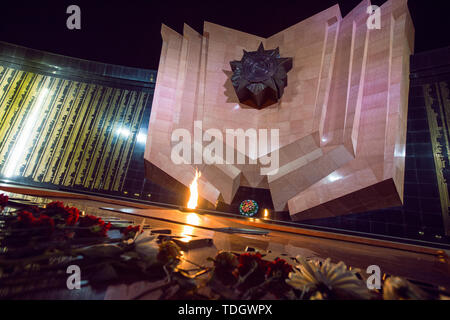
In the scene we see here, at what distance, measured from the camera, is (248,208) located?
8.04 metres

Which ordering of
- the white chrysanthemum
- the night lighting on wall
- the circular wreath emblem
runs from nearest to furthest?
the white chrysanthemum → the circular wreath emblem → the night lighting on wall

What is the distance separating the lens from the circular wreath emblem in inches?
312

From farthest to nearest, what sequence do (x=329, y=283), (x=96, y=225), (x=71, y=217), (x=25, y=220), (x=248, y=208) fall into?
1. (x=248, y=208)
2. (x=71, y=217)
3. (x=96, y=225)
4. (x=25, y=220)
5. (x=329, y=283)

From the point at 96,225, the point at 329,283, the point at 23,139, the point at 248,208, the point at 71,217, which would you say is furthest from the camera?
the point at 23,139

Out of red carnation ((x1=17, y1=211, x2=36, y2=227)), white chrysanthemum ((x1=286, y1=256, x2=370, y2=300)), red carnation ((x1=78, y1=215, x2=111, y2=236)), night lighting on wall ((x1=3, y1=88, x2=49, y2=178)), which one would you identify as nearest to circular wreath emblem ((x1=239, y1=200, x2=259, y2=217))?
red carnation ((x1=78, y1=215, x2=111, y2=236))

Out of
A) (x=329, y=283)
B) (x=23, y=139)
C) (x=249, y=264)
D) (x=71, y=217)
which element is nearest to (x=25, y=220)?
(x=71, y=217)

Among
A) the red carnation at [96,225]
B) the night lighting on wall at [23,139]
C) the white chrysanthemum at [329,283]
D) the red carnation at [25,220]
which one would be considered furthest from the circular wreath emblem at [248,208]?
the night lighting on wall at [23,139]

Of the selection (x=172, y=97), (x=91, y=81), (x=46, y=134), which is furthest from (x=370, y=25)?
(x=46, y=134)

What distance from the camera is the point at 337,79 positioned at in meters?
7.34

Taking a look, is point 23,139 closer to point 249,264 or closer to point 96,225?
point 96,225

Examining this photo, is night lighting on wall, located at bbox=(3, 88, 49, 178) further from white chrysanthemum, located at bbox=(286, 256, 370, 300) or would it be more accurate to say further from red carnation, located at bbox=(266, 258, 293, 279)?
white chrysanthemum, located at bbox=(286, 256, 370, 300)

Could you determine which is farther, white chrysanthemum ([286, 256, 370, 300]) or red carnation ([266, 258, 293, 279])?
red carnation ([266, 258, 293, 279])

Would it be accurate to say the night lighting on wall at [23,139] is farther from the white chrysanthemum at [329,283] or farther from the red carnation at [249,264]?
the white chrysanthemum at [329,283]

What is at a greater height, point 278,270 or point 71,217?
point 71,217
